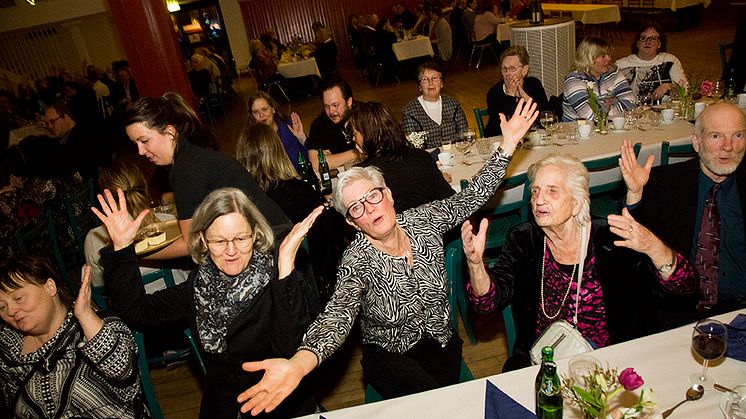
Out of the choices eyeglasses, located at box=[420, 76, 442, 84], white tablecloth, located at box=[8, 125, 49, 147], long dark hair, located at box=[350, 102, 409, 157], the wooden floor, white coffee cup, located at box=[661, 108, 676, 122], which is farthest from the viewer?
white tablecloth, located at box=[8, 125, 49, 147]

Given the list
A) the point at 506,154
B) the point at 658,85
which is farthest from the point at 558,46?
the point at 506,154

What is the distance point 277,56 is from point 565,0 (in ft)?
29.3

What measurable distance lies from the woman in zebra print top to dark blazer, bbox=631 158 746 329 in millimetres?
984

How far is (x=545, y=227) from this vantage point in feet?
6.66

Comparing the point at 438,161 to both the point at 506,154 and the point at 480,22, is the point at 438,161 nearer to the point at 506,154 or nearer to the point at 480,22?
the point at 506,154

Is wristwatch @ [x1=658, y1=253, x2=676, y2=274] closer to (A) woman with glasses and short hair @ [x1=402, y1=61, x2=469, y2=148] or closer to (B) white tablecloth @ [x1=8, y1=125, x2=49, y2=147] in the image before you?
(A) woman with glasses and short hair @ [x1=402, y1=61, x2=469, y2=148]

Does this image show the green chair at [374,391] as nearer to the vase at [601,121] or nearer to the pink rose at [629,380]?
the pink rose at [629,380]

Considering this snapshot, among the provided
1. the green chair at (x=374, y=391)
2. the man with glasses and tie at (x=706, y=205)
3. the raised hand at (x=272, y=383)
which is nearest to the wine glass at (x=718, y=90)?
the man with glasses and tie at (x=706, y=205)

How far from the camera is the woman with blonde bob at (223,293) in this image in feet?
6.61

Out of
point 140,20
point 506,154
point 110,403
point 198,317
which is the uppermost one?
point 140,20

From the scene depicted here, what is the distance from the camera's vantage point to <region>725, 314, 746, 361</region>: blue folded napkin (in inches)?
60.9

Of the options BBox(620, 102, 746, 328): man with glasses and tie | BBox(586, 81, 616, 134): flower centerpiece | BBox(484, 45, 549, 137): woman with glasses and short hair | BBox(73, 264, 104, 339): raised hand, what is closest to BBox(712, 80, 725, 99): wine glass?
BBox(586, 81, 616, 134): flower centerpiece

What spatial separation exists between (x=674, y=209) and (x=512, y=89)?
2251mm

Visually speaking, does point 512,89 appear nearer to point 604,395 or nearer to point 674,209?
point 674,209
